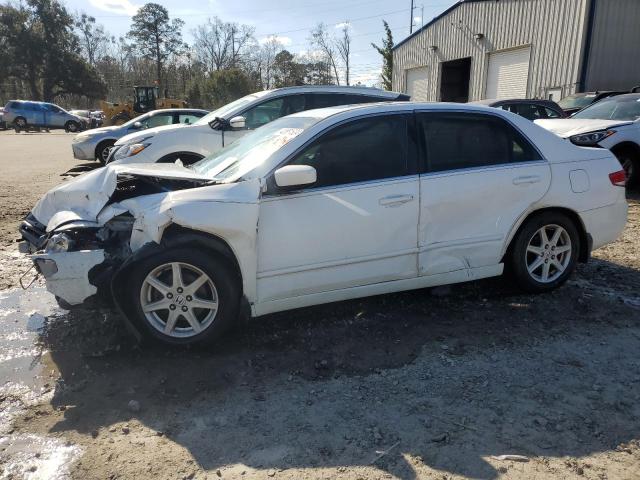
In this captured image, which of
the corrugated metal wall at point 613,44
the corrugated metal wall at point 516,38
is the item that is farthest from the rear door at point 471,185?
the corrugated metal wall at point 613,44

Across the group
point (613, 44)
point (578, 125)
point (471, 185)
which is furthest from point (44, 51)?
point (471, 185)

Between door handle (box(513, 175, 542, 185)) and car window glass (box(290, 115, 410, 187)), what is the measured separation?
0.96 m

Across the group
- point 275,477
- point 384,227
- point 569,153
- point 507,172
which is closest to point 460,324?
point 384,227

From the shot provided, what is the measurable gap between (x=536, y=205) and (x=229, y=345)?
2.71m

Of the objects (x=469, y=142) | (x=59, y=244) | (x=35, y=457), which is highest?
(x=469, y=142)

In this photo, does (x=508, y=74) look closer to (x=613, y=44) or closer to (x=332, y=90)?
(x=613, y=44)

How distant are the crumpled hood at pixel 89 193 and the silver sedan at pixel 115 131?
8083mm

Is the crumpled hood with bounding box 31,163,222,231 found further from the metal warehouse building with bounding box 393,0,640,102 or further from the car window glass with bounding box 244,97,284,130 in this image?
the metal warehouse building with bounding box 393,0,640,102

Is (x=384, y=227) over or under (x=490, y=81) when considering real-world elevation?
under

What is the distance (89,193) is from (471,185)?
3.04 meters

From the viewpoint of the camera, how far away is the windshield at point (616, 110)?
29.1 ft

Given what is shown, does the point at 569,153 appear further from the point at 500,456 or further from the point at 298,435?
the point at 298,435

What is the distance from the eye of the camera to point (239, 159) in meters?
4.00

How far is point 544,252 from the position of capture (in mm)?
4312
